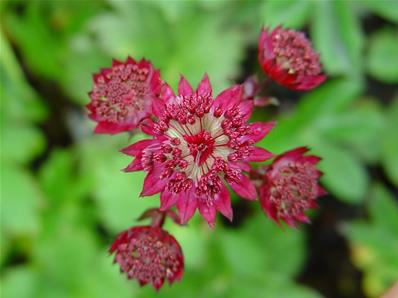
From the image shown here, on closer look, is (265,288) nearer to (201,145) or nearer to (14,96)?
(201,145)

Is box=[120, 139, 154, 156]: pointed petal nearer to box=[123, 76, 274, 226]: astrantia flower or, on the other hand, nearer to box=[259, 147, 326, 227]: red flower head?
box=[123, 76, 274, 226]: astrantia flower

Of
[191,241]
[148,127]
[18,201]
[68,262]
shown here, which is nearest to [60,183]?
[18,201]

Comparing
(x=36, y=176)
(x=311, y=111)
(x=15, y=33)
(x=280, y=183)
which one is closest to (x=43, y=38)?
(x=15, y=33)

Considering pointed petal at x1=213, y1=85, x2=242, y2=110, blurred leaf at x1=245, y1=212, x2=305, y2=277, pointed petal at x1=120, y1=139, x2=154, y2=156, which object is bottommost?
blurred leaf at x1=245, y1=212, x2=305, y2=277

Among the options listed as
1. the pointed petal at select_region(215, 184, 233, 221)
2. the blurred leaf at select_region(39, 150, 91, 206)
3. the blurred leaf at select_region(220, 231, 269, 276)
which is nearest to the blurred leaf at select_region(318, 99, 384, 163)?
the blurred leaf at select_region(220, 231, 269, 276)

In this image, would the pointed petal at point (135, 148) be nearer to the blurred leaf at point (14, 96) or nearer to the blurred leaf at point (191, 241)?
the blurred leaf at point (191, 241)

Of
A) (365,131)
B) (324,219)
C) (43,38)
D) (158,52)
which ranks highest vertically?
(43,38)

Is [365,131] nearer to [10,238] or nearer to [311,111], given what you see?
[311,111]
